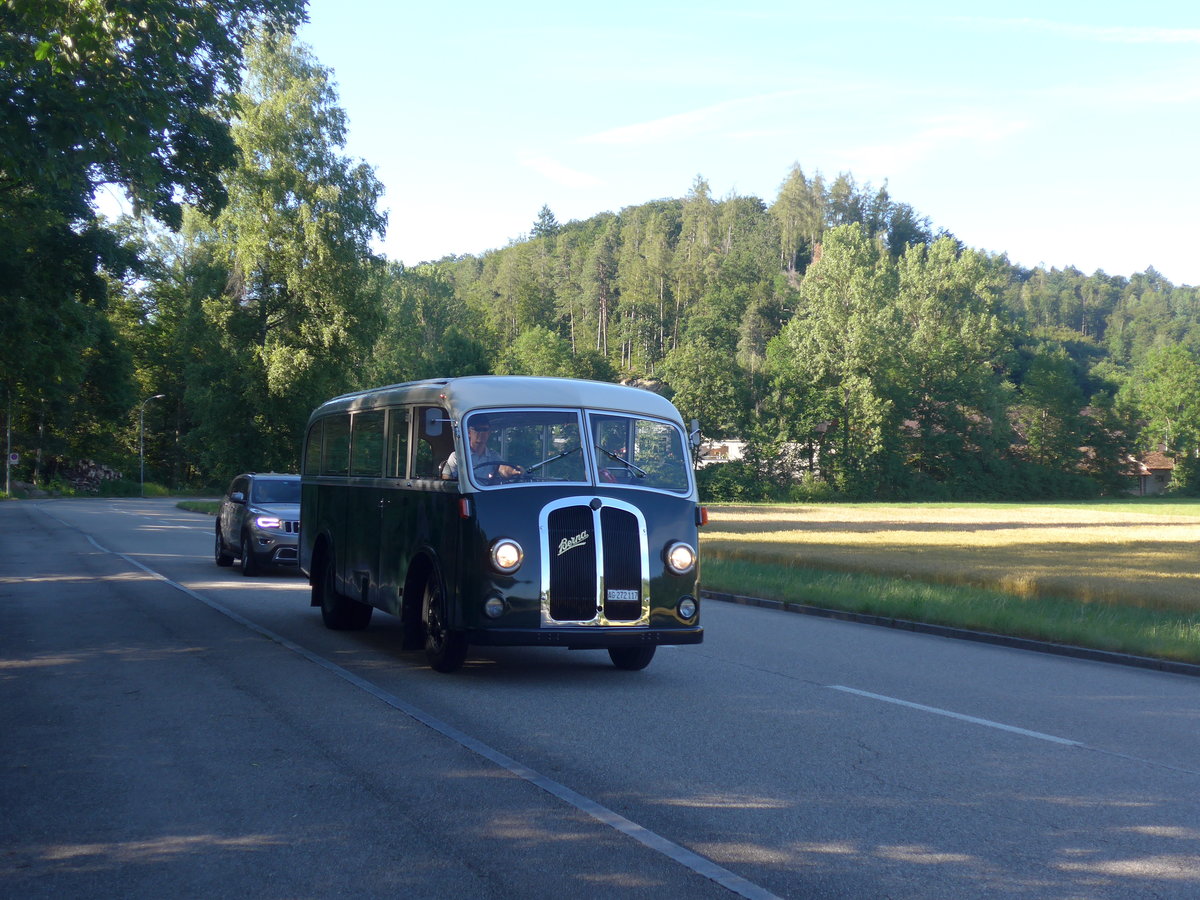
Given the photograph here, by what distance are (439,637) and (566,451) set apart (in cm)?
198

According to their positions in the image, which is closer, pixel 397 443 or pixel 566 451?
pixel 566 451

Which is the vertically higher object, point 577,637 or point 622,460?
point 622,460

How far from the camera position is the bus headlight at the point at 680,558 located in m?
10.1

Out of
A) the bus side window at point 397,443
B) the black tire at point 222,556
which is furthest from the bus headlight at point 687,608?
the black tire at point 222,556

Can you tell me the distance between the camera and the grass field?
15391 millimetres

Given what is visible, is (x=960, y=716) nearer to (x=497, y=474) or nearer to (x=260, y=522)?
(x=497, y=474)

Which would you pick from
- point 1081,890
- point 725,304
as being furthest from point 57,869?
point 725,304

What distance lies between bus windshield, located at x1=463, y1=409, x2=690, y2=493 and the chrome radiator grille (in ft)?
1.39

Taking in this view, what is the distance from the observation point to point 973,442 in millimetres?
91062

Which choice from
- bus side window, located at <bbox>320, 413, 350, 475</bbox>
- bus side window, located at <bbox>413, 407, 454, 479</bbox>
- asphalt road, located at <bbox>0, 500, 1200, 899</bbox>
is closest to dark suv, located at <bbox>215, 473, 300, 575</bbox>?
bus side window, located at <bbox>320, 413, 350, 475</bbox>

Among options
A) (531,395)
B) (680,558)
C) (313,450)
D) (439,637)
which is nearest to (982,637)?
(680,558)

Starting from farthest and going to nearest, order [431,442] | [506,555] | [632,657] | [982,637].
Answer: [982,637]
[632,657]
[431,442]
[506,555]

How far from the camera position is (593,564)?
32.2 ft

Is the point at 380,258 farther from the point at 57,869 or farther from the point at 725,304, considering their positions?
the point at 725,304
